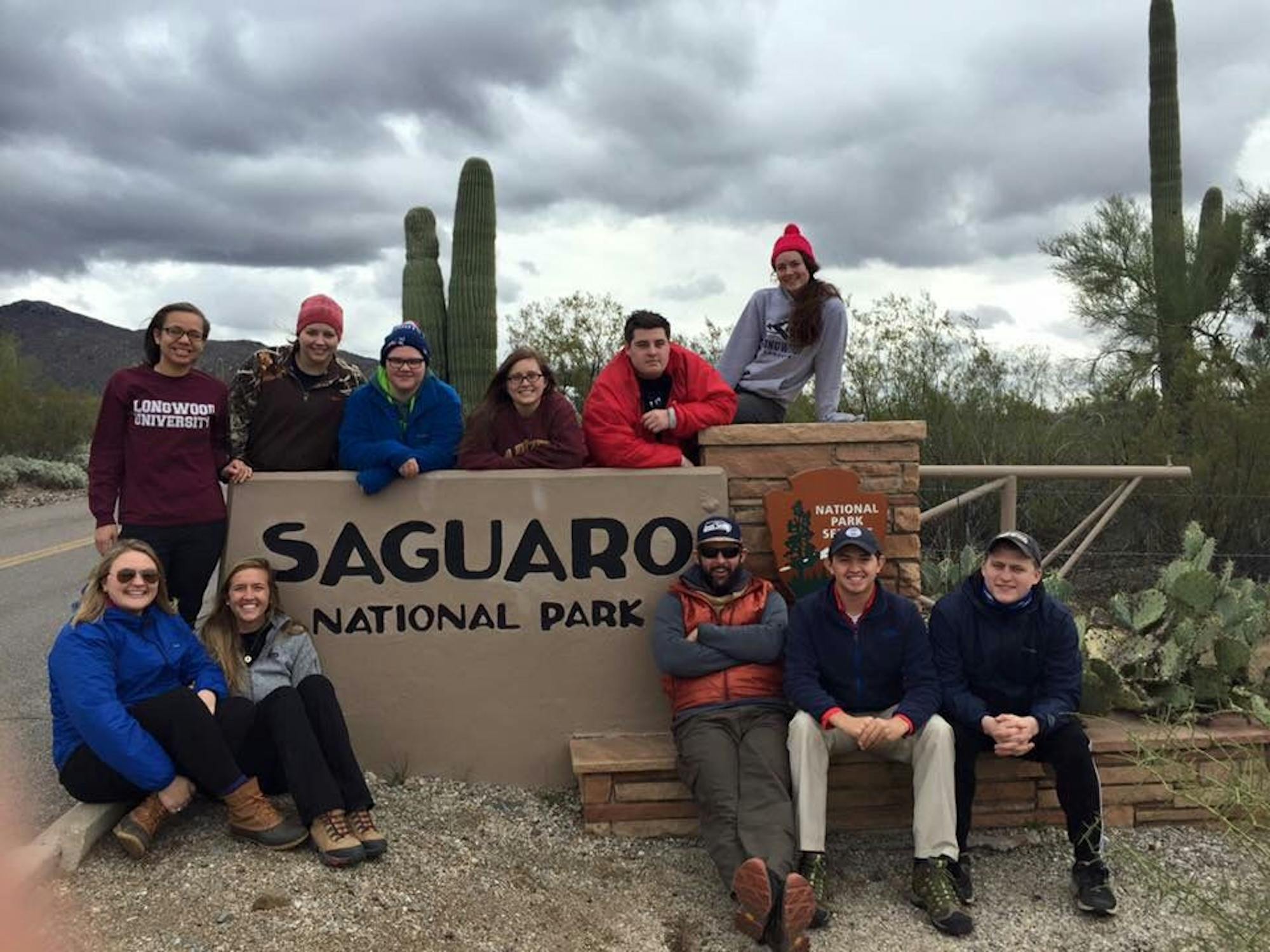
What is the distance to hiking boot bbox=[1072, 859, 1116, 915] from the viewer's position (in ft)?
12.5

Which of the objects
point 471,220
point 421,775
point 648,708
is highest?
point 471,220

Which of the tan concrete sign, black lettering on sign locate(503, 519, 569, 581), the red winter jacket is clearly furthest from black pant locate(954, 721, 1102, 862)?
black lettering on sign locate(503, 519, 569, 581)

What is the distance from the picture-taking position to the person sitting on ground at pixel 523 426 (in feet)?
16.0

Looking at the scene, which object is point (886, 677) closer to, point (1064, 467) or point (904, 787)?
point (904, 787)

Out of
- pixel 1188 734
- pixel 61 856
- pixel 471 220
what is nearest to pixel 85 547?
pixel 471 220

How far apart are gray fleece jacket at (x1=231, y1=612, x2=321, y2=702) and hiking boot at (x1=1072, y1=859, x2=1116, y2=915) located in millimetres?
3065

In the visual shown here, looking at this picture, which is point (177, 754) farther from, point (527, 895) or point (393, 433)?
point (393, 433)

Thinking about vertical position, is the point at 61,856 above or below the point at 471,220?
below

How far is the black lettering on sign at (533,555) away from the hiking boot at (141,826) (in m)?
1.71

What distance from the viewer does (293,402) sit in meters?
4.92

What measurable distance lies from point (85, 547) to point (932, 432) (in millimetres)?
9204

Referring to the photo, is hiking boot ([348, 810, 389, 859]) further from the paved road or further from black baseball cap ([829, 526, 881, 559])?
black baseball cap ([829, 526, 881, 559])

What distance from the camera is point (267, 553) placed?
480 centimetres

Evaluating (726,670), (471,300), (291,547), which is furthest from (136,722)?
(471,300)
